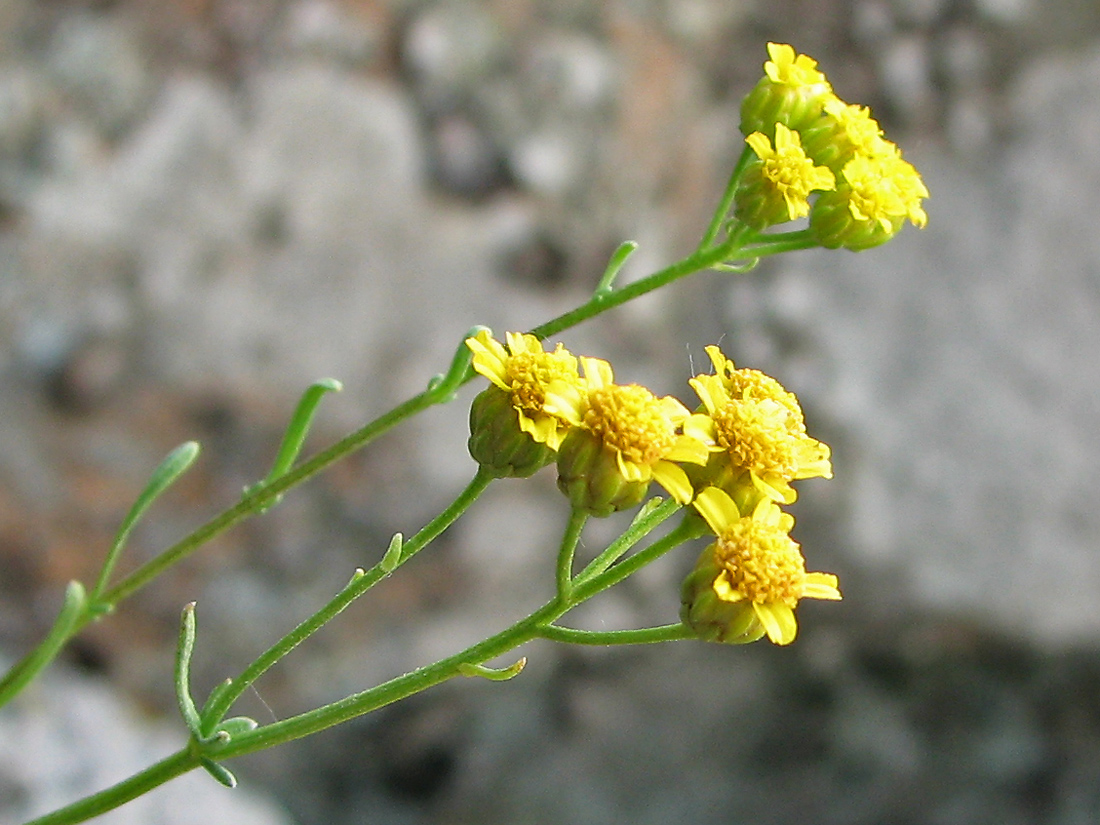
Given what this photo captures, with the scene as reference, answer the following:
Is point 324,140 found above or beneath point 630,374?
above

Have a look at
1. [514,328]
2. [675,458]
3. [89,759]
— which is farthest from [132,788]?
[514,328]

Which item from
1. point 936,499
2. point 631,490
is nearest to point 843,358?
point 936,499

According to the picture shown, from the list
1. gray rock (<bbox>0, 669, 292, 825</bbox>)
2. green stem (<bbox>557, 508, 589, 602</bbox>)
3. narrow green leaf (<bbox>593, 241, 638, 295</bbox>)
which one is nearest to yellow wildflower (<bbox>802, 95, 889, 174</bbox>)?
narrow green leaf (<bbox>593, 241, 638, 295</bbox>)

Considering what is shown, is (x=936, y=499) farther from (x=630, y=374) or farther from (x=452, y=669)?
(x=452, y=669)

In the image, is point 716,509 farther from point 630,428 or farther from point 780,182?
point 780,182

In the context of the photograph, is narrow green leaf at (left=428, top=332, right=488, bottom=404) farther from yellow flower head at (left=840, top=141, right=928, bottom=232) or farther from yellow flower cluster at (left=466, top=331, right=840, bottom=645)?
yellow flower head at (left=840, top=141, right=928, bottom=232)

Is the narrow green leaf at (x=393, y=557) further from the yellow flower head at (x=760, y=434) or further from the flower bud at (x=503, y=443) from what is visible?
the yellow flower head at (x=760, y=434)

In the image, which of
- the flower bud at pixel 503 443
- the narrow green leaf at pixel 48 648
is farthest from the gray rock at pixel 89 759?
the flower bud at pixel 503 443
